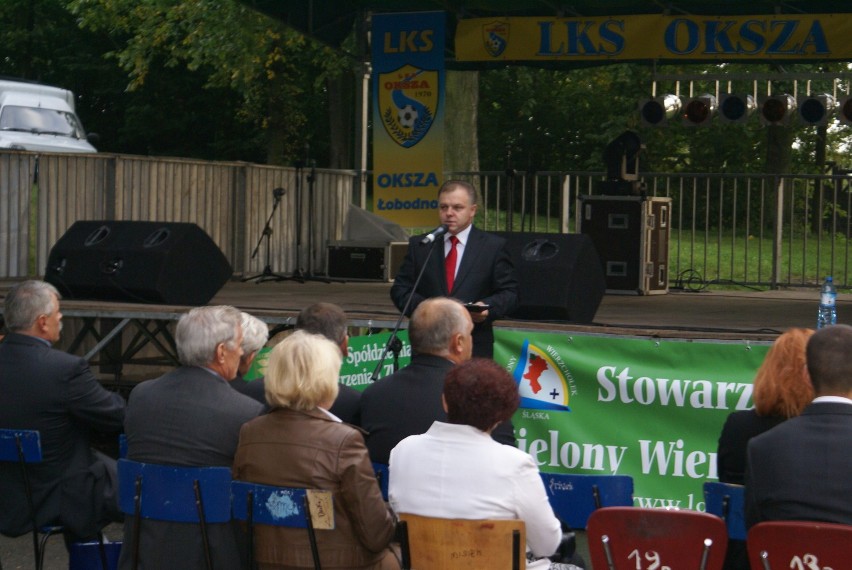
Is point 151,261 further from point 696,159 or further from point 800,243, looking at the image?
point 696,159

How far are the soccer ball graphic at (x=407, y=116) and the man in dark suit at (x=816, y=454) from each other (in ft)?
30.1

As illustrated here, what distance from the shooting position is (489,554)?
3.57 m

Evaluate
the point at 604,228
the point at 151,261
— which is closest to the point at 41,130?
the point at 604,228

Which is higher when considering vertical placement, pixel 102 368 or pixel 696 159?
pixel 696 159

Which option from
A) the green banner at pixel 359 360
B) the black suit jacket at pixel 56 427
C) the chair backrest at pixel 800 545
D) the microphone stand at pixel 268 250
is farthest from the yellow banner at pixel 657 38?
the chair backrest at pixel 800 545

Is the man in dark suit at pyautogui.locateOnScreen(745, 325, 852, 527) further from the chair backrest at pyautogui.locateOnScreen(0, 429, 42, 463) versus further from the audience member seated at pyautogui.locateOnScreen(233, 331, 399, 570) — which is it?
the chair backrest at pyautogui.locateOnScreen(0, 429, 42, 463)

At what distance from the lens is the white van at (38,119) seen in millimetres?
19984

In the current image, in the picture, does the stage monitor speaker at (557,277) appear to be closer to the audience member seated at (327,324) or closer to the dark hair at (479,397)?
the audience member seated at (327,324)

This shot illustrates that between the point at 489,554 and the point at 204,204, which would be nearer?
the point at 489,554

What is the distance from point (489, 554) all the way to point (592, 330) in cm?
326

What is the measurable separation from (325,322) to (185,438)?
0.91 meters

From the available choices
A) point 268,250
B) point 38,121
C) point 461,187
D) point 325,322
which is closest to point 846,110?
point 268,250

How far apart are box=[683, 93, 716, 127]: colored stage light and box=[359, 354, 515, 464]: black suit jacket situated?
31.9 ft

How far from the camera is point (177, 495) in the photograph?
13.1 ft
